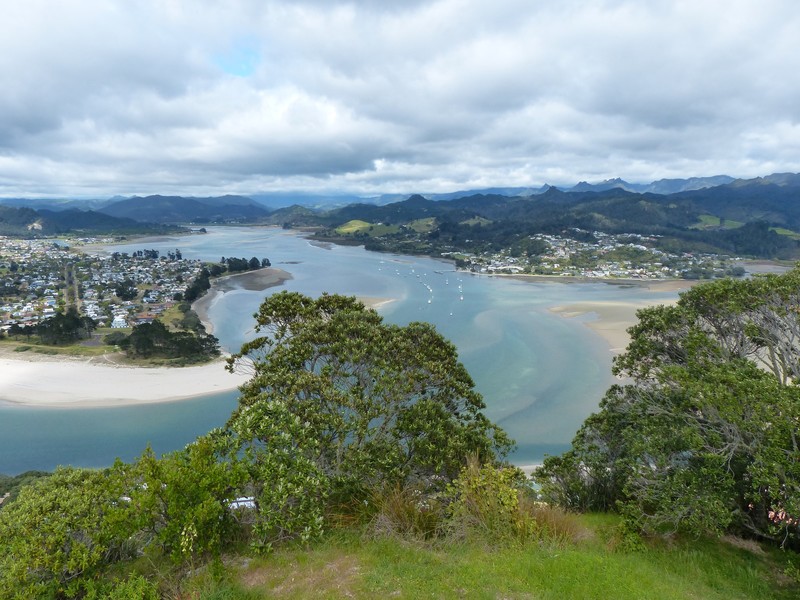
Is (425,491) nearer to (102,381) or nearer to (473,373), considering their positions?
(473,373)

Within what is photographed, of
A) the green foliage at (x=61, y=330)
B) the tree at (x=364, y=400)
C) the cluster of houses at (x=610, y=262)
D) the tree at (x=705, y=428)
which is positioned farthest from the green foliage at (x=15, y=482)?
the cluster of houses at (x=610, y=262)

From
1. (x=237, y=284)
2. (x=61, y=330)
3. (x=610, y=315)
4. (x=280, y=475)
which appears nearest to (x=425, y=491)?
(x=280, y=475)

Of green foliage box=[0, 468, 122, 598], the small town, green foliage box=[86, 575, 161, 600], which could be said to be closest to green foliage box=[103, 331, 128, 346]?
the small town

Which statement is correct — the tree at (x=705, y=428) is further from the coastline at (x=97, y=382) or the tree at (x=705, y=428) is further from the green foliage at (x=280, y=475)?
the coastline at (x=97, y=382)

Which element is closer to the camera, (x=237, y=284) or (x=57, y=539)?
(x=57, y=539)

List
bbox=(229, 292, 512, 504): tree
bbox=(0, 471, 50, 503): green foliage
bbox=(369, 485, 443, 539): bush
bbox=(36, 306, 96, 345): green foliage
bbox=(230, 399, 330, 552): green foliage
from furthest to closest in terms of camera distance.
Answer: bbox=(36, 306, 96, 345): green foliage → bbox=(0, 471, 50, 503): green foliage → bbox=(229, 292, 512, 504): tree → bbox=(369, 485, 443, 539): bush → bbox=(230, 399, 330, 552): green foliage

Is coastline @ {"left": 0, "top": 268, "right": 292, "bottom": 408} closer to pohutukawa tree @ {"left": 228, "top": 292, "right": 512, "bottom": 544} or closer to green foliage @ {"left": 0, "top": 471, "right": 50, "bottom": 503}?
green foliage @ {"left": 0, "top": 471, "right": 50, "bottom": 503}
